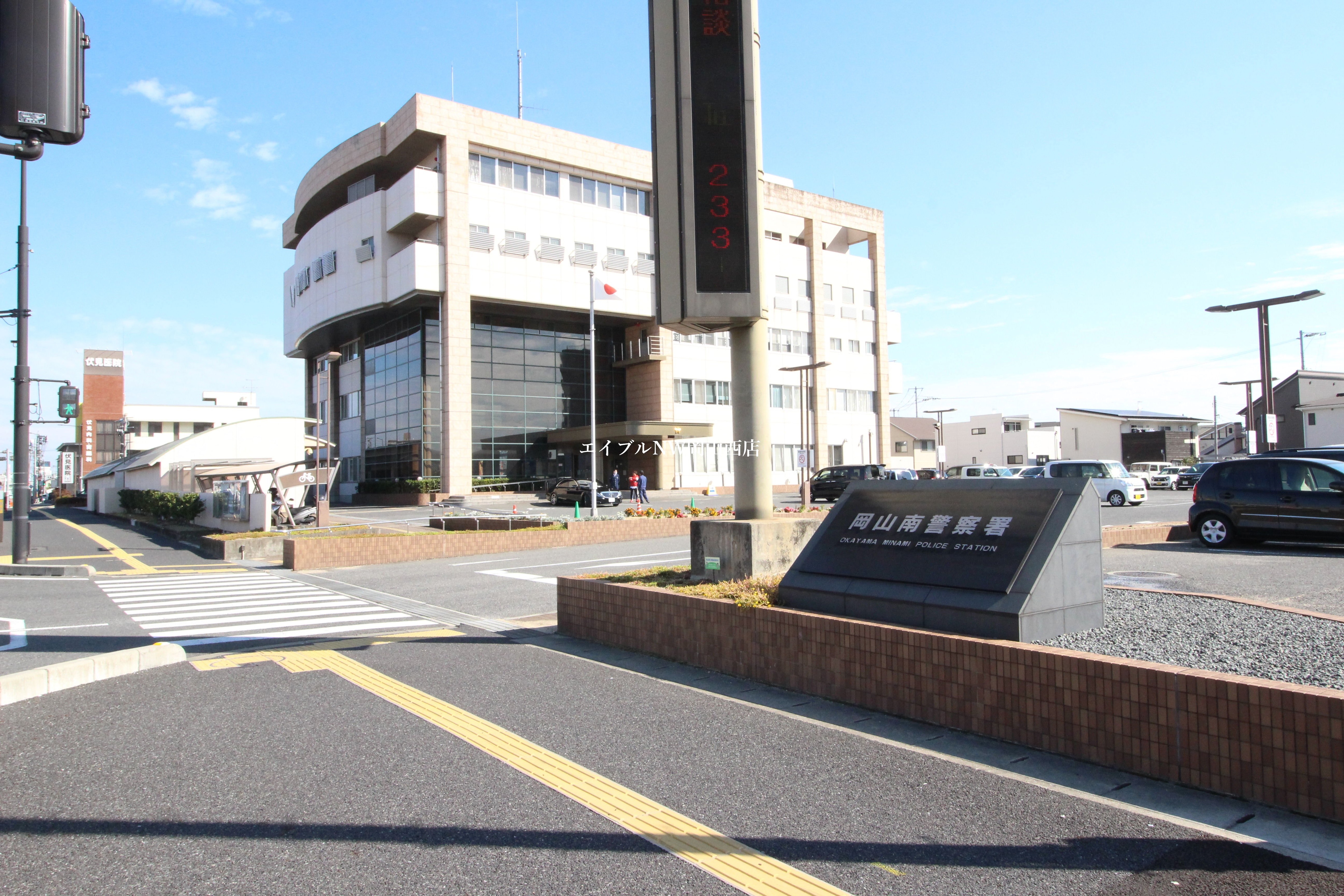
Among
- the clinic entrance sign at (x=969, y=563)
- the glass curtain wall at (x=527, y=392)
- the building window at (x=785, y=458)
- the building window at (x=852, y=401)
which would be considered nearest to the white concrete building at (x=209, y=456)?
the glass curtain wall at (x=527, y=392)

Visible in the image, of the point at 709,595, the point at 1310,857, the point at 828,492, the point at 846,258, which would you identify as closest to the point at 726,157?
the point at 709,595

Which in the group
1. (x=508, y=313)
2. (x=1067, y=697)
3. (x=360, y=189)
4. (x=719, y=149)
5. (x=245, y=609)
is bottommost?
(x=245, y=609)

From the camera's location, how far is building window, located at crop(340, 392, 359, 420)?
190ft

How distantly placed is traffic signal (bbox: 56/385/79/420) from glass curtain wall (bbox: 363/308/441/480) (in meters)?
22.0

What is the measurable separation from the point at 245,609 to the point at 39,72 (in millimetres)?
9394

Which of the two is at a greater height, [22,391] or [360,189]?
[360,189]

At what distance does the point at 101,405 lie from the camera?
367ft

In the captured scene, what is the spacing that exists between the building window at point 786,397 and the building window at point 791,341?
2.55 meters

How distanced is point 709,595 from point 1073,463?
88.6 ft

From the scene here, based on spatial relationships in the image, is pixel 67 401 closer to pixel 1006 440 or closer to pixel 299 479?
pixel 299 479

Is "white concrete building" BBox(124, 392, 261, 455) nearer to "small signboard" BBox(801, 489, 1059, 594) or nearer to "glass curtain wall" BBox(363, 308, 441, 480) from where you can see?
"glass curtain wall" BBox(363, 308, 441, 480)

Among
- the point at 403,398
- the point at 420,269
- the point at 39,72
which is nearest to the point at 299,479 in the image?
the point at 39,72

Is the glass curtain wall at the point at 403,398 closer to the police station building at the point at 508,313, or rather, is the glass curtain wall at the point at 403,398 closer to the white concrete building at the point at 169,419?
the police station building at the point at 508,313

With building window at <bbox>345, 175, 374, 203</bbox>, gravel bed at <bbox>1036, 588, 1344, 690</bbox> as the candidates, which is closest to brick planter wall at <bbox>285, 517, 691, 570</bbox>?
gravel bed at <bbox>1036, 588, 1344, 690</bbox>
